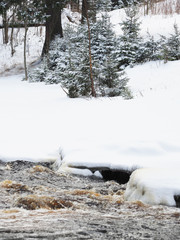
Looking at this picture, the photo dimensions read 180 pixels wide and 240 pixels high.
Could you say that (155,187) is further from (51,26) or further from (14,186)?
(51,26)

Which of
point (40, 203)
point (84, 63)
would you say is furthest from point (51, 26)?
point (40, 203)

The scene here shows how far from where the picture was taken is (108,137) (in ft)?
12.8

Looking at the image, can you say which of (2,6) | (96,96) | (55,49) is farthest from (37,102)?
(2,6)

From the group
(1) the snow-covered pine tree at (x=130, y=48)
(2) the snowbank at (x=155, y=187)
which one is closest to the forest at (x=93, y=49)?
(1) the snow-covered pine tree at (x=130, y=48)

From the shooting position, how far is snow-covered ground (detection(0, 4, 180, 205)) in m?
2.46

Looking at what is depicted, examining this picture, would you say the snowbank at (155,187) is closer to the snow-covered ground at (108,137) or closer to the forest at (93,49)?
the snow-covered ground at (108,137)

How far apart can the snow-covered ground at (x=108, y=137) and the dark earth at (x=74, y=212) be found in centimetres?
21

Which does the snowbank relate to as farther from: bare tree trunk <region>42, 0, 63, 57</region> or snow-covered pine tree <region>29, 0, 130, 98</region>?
bare tree trunk <region>42, 0, 63, 57</region>

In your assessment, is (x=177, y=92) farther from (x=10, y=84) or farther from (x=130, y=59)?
(x=10, y=84)

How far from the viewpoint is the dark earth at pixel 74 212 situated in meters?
1.45

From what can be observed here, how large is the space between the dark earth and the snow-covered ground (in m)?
0.21

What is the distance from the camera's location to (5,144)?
4.09 metres

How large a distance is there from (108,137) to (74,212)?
2.01 m

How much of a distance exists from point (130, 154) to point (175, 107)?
1.90 meters
